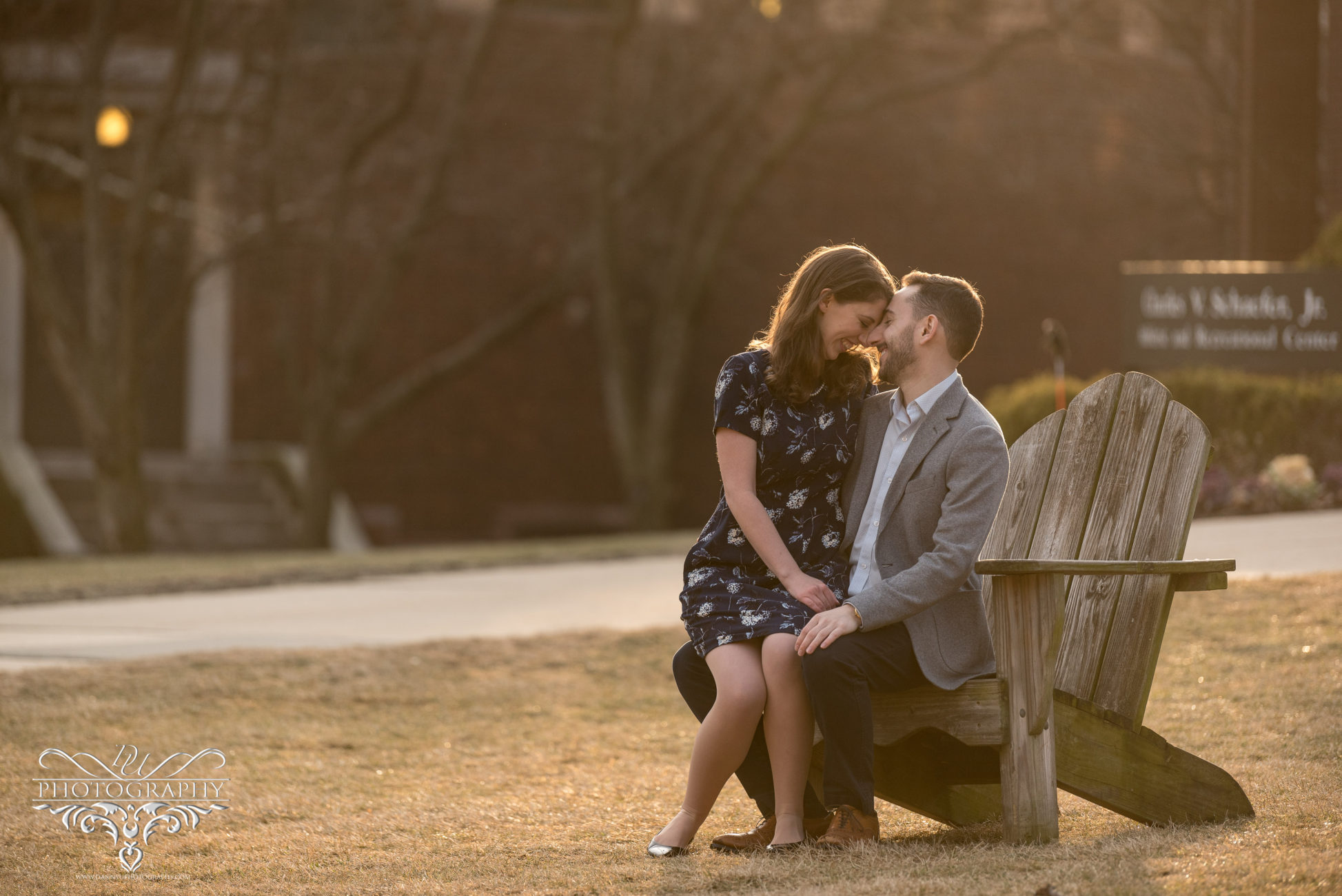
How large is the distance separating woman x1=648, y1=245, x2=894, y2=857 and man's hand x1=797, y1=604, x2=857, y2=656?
0.08 metres

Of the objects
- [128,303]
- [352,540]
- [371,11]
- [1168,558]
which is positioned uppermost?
[371,11]

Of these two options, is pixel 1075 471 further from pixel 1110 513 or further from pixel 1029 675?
pixel 1029 675

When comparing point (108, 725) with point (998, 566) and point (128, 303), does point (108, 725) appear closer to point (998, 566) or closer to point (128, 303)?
point (998, 566)

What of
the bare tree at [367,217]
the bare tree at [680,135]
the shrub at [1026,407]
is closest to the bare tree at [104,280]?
the bare tree at [367,217]

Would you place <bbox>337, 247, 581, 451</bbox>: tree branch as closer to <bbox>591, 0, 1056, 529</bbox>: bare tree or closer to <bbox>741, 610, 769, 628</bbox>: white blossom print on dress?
<bbox>591, 0, 1056, 529</bbox>: bare tree

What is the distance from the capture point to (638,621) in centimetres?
832

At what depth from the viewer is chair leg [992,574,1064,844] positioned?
153 inches

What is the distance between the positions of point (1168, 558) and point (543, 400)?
16.5 metres

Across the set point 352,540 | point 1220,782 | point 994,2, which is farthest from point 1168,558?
point 994,2

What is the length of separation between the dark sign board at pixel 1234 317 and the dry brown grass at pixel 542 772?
5.07 meters

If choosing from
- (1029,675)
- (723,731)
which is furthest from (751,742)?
(1029,675)

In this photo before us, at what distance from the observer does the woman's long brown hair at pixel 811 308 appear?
4.07 metres

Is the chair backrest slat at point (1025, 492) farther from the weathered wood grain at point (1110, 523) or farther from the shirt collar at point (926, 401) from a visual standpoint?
the shirt collar at point (926, 401)

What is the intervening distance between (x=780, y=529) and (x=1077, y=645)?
0.95m
